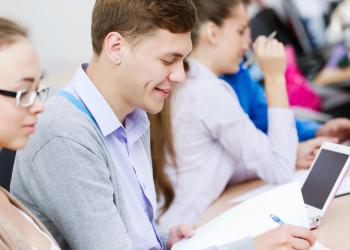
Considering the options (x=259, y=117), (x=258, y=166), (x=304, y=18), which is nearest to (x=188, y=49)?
(x=258, y=166)

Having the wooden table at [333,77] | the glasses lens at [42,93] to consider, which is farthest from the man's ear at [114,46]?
the wooden table at [333,77]

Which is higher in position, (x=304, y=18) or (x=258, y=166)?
(x=304, y=18)

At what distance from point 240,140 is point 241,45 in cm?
33

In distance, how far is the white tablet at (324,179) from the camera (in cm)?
125

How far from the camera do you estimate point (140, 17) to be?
1.14 m

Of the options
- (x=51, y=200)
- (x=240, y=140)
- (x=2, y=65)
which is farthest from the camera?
(x=240, y=140)

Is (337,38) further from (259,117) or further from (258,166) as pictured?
(258,166)

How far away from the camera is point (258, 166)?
160 centimetres

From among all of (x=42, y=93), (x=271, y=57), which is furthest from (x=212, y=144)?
(x=42, y=93)

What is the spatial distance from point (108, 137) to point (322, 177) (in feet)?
1.69

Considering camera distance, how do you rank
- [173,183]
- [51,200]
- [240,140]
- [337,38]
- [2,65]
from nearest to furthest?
[2,65] → [51,200] → [240,140] → [173,183] → [337,38]

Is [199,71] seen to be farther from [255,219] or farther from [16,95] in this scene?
[16,95]

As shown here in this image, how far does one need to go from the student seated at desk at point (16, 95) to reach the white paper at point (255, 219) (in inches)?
14.4

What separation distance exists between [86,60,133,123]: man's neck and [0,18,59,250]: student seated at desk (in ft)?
0.84
